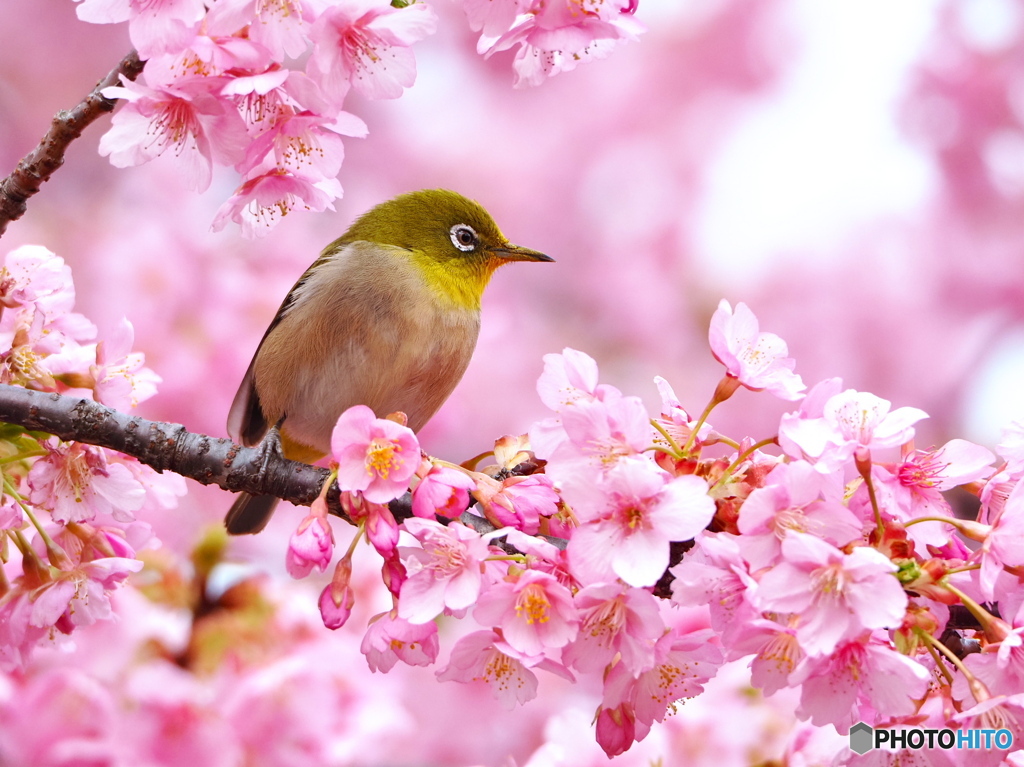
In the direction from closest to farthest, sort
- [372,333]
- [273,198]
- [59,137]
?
[59,137]
[273,198]
[372,333]

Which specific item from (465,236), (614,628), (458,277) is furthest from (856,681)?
(465,236)

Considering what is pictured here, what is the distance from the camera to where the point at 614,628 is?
5.33 ft

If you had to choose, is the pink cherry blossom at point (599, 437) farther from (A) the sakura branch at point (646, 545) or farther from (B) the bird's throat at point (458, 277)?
(B) the bird's throat at point (458, 277)

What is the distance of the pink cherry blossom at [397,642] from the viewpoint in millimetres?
1703

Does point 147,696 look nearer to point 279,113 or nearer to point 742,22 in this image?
point 279,113

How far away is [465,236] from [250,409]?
965mm

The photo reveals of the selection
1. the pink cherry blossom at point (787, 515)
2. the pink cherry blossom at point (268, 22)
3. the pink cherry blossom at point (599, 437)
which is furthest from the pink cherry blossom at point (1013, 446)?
the pink cherry blossom at point (268, 22)

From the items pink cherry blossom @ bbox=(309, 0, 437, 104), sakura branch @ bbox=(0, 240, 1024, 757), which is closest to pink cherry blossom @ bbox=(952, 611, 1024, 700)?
sakura branch @ bbox=(0, 240, 1024, 757)

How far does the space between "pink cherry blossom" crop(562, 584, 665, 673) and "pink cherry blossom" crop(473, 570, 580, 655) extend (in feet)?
0.11

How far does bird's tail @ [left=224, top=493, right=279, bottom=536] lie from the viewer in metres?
3.40

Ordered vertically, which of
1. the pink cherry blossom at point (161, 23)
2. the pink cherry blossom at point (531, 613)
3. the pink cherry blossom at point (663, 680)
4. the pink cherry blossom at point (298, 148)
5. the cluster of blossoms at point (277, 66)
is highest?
the pink cherry blossom at point (161, 23)

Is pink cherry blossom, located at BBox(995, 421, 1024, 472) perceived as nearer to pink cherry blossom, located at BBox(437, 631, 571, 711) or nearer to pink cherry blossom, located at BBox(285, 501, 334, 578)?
pink cherry blossom, located at BBox(437, 631, 571, 711)

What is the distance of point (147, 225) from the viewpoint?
16.6 feet

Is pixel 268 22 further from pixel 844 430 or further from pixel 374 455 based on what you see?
pixel 844 430
